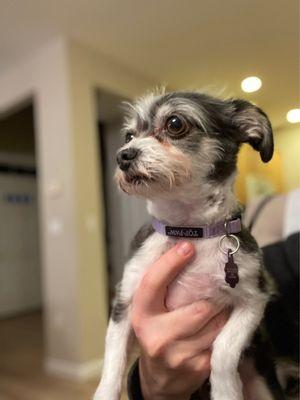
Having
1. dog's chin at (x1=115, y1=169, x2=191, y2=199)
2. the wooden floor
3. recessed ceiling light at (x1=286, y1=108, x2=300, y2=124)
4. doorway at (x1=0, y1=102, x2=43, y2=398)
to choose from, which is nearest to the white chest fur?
dog's chin at (x1=115, y1=169, x2=191, y2=199)

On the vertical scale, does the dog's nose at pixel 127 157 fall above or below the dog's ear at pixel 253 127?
below

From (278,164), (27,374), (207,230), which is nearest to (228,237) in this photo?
(207,230)

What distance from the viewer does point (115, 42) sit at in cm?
333

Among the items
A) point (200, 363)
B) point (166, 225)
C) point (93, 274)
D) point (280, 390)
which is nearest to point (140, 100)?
point (166, 225)

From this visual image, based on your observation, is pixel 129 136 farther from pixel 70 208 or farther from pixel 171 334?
pixel 70 208

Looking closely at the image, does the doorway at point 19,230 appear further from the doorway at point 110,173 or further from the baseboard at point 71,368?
the baseboard at point 71,368

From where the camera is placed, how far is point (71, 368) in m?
3.18

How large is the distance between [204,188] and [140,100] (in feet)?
0.92

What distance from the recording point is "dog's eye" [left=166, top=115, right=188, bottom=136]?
0.86 metres

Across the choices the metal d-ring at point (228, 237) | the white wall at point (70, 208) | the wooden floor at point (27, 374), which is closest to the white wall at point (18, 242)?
the wooden floor at point (27, 374)

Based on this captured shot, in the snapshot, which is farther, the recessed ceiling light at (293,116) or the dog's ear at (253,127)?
the recessed ceiling light at (293,116)

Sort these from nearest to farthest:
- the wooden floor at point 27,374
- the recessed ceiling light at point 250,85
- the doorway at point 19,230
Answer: the recessed ceiling light at point 250,85 < the wooden floor at point 27,374 < the doorway at point 19,230

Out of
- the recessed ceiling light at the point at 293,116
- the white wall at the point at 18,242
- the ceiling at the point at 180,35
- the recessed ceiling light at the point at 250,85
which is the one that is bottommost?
the white wall at the point at 18,242

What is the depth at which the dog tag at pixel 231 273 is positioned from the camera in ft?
2.57
